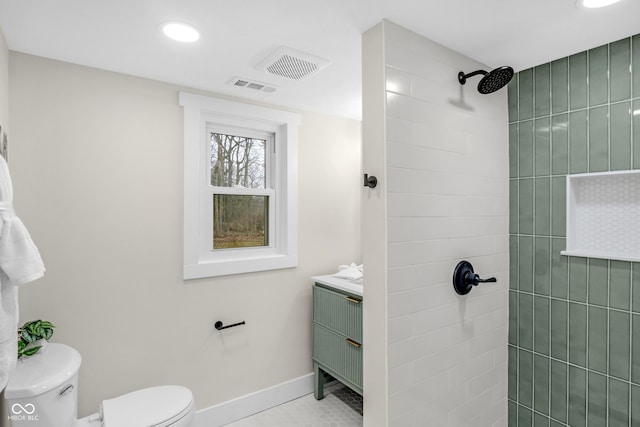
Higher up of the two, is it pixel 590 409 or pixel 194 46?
pixel 194 46

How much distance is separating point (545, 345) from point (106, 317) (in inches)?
94.5

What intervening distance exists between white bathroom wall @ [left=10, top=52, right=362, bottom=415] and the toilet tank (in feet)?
1.05

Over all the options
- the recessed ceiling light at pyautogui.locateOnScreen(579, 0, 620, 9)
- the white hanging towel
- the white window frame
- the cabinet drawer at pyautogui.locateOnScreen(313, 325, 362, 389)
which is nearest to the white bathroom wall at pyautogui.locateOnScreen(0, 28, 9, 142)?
the white hanging towel

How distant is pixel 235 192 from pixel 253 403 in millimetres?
1471

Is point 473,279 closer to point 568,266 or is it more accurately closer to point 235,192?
point 568,266

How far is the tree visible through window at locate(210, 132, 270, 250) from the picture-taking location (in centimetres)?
245

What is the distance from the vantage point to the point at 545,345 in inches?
74.2

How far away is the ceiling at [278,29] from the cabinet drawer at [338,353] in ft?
5.56

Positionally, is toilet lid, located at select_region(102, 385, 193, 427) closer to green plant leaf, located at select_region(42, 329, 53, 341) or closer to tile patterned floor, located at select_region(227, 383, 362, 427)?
green plant leaf, located at select_region(42, 329, 53, 341)

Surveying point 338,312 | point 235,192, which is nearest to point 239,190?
point 235,192

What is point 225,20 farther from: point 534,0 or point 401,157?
point 534,0

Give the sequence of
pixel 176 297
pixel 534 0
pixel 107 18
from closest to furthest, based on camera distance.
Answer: pixel 534 0
pixel 107 18
pixel 176 297

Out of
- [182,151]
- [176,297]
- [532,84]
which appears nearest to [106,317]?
[176,297]

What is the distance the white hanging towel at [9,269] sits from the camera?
42.6 inches
